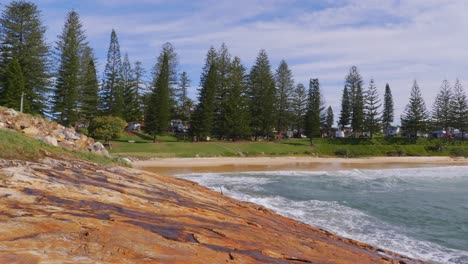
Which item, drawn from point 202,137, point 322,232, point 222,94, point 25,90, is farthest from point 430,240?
point 222,94

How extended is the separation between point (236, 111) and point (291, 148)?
960cm

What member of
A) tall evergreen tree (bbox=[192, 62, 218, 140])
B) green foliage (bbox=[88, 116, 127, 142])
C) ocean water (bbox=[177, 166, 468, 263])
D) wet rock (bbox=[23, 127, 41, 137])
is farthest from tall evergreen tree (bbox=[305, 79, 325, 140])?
wet rock (bbox=[23, 127, 41, 137])

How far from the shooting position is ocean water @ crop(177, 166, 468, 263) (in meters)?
10.1

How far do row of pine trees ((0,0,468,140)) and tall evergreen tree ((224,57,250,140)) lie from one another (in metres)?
0.14

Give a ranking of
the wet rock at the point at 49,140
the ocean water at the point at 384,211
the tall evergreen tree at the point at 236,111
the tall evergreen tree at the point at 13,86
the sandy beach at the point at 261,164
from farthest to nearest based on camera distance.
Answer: the tall evergreen tree at the point at 236,111 < the tall evergreen tree at the point at 13,86 < the sandy beach at the point at 261,164 < the wet rock at the point at 49,140 < the ocean water at the point at 384,211

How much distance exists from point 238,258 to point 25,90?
3795cm

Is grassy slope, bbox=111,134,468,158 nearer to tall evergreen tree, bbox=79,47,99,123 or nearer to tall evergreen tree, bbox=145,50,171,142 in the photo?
tall evergreen tree, bbox=145,50,171,142

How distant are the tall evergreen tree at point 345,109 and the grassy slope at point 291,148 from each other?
8705 millimetres

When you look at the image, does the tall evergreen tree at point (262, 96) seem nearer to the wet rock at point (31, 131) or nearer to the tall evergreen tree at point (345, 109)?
the tall evergreen tree at point (345, 109)

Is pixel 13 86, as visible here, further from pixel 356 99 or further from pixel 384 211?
pixel 356 99

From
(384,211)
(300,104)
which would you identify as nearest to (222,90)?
(300,104)

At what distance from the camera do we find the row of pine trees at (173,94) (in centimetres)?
3809

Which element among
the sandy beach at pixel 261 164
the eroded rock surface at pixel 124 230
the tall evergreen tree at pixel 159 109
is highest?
the tall evergreen tree at pixel 159 109

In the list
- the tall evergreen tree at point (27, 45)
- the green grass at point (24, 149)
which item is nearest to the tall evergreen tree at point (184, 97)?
the tall evergreen tree at point (27, 45)
